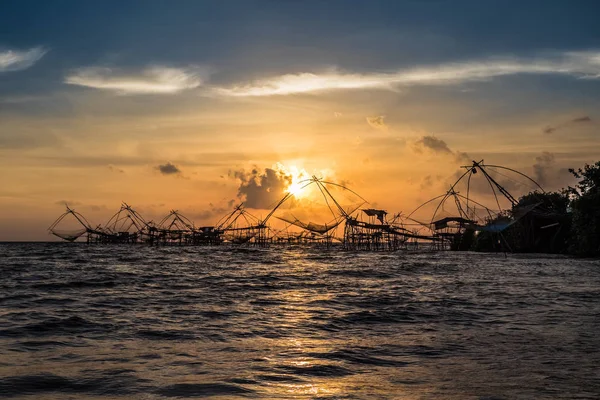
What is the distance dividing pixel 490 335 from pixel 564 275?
14.6 m

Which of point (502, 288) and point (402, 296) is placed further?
point (502, 288)

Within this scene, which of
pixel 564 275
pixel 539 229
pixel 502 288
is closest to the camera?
pixel 502 288

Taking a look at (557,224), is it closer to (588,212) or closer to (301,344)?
(588,212)

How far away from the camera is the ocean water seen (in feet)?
19.3

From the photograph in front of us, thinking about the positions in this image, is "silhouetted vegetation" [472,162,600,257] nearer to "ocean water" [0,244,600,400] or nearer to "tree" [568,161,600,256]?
"tree" [568,161,600,256]

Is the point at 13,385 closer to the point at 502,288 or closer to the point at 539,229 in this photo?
the point at 502,288

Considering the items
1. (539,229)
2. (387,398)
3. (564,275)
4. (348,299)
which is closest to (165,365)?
(387,398)

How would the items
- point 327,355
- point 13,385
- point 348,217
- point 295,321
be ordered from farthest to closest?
point 348,217, point 295,321, point 327,355, point 13,385

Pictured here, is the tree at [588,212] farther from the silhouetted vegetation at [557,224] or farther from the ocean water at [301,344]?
the ocean water at [301,344]

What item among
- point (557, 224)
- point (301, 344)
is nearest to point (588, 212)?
point (557, 224)

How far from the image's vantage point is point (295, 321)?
1088cm

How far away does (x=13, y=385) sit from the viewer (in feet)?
19.4

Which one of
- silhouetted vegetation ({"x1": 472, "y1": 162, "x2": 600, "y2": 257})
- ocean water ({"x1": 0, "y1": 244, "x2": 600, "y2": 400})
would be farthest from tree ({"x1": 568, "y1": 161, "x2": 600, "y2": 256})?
ocean water ({"x1": 0, "y1": 244, "x2": 600, "y2": 400})

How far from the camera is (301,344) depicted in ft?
27.7
